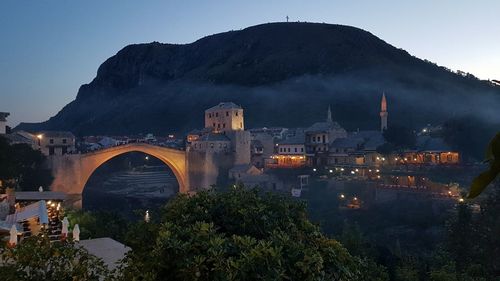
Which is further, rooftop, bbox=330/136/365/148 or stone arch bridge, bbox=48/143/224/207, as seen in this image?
rooftop, bbox=330/136/365/148

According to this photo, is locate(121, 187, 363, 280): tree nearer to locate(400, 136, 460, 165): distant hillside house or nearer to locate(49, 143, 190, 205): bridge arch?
locate(49, 143, 190, 205): bridge arch

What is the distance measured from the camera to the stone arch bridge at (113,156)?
1869 inches

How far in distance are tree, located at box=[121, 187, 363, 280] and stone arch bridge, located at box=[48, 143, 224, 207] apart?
4198cm

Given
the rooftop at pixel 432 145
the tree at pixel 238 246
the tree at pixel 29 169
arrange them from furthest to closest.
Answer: the rooftop at pixel 432 145 → the tree at pixel 29 169 → the tree at pixel 238 246

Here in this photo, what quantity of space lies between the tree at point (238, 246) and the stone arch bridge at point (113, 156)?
41981mm

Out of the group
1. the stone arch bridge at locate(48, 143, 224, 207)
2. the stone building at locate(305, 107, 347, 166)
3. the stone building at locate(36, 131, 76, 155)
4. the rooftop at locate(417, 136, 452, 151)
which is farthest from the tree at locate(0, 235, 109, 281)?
the stone building at locate(305, 107, 347, 166)

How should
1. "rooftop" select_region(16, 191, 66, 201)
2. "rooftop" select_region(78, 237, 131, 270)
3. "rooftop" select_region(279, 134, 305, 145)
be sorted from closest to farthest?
"rooftop" select_region(78, 237, 131, 270)
"rooftop" select_region(16, 191, 66, 201)
"rooftop" select_region(279, 134, 305, 145)

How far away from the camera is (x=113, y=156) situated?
53.6 meters

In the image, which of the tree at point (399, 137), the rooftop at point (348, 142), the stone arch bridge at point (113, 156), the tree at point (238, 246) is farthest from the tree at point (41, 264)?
the rooftop at point (348, 142)

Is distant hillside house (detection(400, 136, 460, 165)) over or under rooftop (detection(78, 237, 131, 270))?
over

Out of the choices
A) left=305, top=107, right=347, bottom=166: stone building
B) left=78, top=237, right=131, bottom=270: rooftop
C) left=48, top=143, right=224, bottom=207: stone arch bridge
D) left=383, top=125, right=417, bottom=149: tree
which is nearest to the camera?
left=78, top=237, right=131, bottom=270: rooftop

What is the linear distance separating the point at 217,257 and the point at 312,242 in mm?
2555

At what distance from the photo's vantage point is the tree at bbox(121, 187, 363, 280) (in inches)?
240

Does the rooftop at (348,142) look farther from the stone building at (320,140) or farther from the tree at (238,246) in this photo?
the tree at (238,246)
